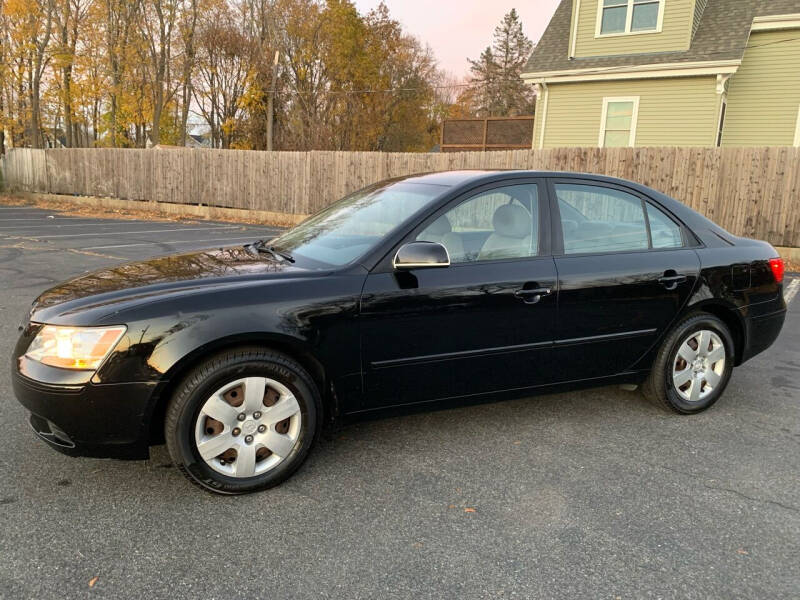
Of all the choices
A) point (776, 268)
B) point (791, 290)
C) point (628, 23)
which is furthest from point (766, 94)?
point (776, 268)

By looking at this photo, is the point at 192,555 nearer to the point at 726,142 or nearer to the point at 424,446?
the point at 424,446

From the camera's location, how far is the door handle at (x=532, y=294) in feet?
11.2

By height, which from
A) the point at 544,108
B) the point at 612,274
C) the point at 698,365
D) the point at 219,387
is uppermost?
the point at 544,108

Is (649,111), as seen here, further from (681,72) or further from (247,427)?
(247,427)

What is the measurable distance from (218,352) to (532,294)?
1.77 metres

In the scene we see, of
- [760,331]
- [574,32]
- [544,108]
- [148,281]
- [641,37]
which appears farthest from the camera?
[544,108]

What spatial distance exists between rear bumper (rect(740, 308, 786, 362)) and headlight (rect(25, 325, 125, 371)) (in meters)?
4.07

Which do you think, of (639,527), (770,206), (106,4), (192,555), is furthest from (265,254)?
(106,4)

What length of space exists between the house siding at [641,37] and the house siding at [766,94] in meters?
1.69

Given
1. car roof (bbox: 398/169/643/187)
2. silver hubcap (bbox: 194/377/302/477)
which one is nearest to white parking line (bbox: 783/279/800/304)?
car roof (bbox: 398/169/643/187)

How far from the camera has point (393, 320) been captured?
3.14m

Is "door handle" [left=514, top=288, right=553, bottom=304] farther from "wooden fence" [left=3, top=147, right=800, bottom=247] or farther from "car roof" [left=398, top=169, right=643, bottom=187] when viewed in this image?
"wooden fence" [left=3, top=147, right=800, bottom=247]

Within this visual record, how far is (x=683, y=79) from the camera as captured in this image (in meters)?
15.4

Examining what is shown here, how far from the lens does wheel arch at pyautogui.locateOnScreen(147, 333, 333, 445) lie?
8.93 ft
